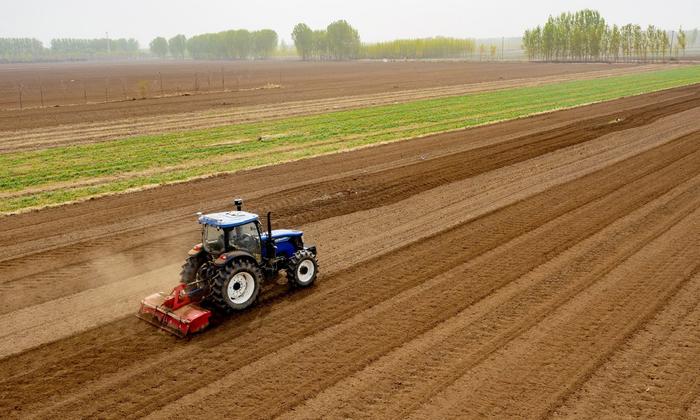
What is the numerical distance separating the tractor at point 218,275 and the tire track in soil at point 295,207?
273 centimetres

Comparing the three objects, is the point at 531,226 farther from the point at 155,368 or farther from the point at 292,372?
the point at 155,368

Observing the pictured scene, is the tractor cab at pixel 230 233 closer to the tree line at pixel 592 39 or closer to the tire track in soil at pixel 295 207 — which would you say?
the tire track in soil at pixel 295 207

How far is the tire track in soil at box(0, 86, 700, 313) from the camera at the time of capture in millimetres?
12602

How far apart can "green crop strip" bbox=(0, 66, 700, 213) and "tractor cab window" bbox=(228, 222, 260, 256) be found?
10469 millimetres

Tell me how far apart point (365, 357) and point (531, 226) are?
801 centimetres

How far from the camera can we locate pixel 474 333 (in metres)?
9.92

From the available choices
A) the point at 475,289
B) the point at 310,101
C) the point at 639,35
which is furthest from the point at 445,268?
the point at 639,35

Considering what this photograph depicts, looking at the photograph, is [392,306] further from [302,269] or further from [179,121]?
[179,121]

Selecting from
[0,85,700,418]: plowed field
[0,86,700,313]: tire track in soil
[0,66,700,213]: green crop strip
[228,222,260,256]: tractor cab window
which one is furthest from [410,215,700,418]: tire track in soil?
[0,66,700,213]: green crop strip

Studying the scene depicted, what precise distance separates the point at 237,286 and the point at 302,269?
151 cm

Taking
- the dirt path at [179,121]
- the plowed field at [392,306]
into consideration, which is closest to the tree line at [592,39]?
the dirt path at [179,121]

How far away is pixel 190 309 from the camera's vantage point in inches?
400

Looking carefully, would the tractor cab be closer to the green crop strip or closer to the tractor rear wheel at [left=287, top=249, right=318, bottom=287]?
the tractor rear wheel at [left=287, top=249, right=318, bottom=287]

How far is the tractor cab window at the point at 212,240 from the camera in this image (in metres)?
10.5
